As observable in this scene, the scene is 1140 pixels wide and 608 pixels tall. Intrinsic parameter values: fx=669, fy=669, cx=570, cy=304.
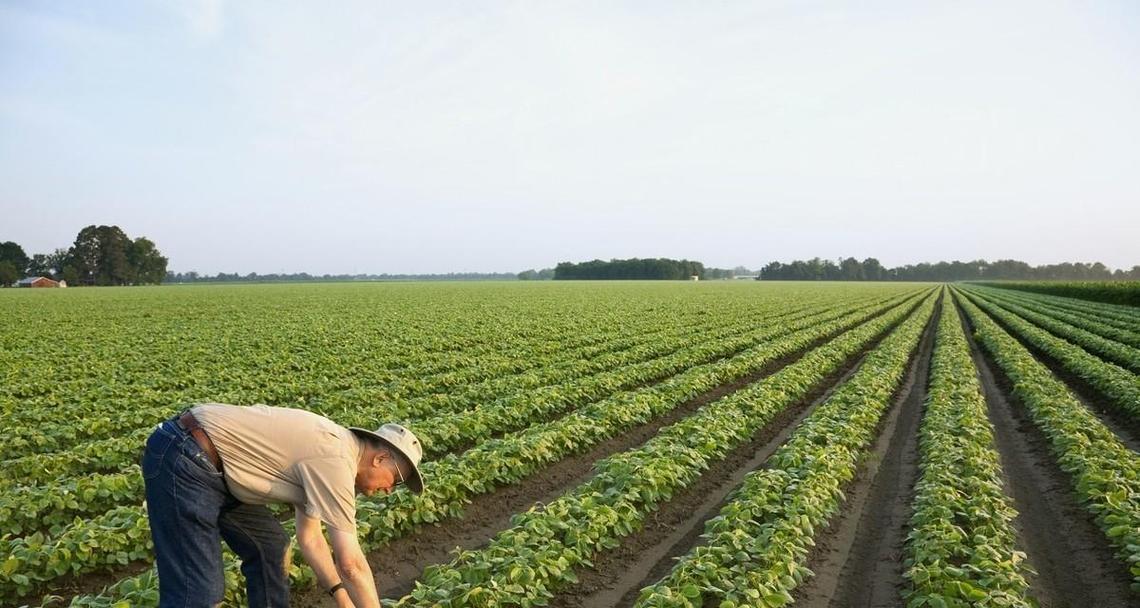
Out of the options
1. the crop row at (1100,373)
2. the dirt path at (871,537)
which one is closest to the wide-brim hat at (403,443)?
the dirt path at (871,537)

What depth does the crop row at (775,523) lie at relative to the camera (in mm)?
5609

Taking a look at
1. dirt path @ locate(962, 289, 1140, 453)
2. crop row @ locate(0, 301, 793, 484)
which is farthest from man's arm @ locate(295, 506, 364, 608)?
dirt path @ locate(962, 289, 1140, 453)

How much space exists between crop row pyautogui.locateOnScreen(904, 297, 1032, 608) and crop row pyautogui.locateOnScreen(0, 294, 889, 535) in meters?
6.35

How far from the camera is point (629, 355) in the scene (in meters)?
20.5

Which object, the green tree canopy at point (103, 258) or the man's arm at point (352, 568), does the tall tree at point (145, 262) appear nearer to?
the green tree canopy at point (103, 258)

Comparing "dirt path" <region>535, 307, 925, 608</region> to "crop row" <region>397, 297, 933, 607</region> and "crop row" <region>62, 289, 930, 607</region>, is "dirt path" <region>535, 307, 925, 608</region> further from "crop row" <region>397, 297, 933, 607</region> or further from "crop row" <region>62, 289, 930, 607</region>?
"crop row" <region>62, 289, 930, 607</region>

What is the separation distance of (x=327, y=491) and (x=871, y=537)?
657cm

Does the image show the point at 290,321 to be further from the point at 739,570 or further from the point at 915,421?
the point at 739,570

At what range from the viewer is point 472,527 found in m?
7.75

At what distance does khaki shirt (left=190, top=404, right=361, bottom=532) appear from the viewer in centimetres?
343

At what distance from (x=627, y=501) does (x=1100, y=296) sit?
227 ft

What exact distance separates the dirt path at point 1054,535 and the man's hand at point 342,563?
20.6 ft

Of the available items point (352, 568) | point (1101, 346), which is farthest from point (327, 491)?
point (1101, 346)

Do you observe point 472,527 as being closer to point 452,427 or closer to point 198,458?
point 452,427
